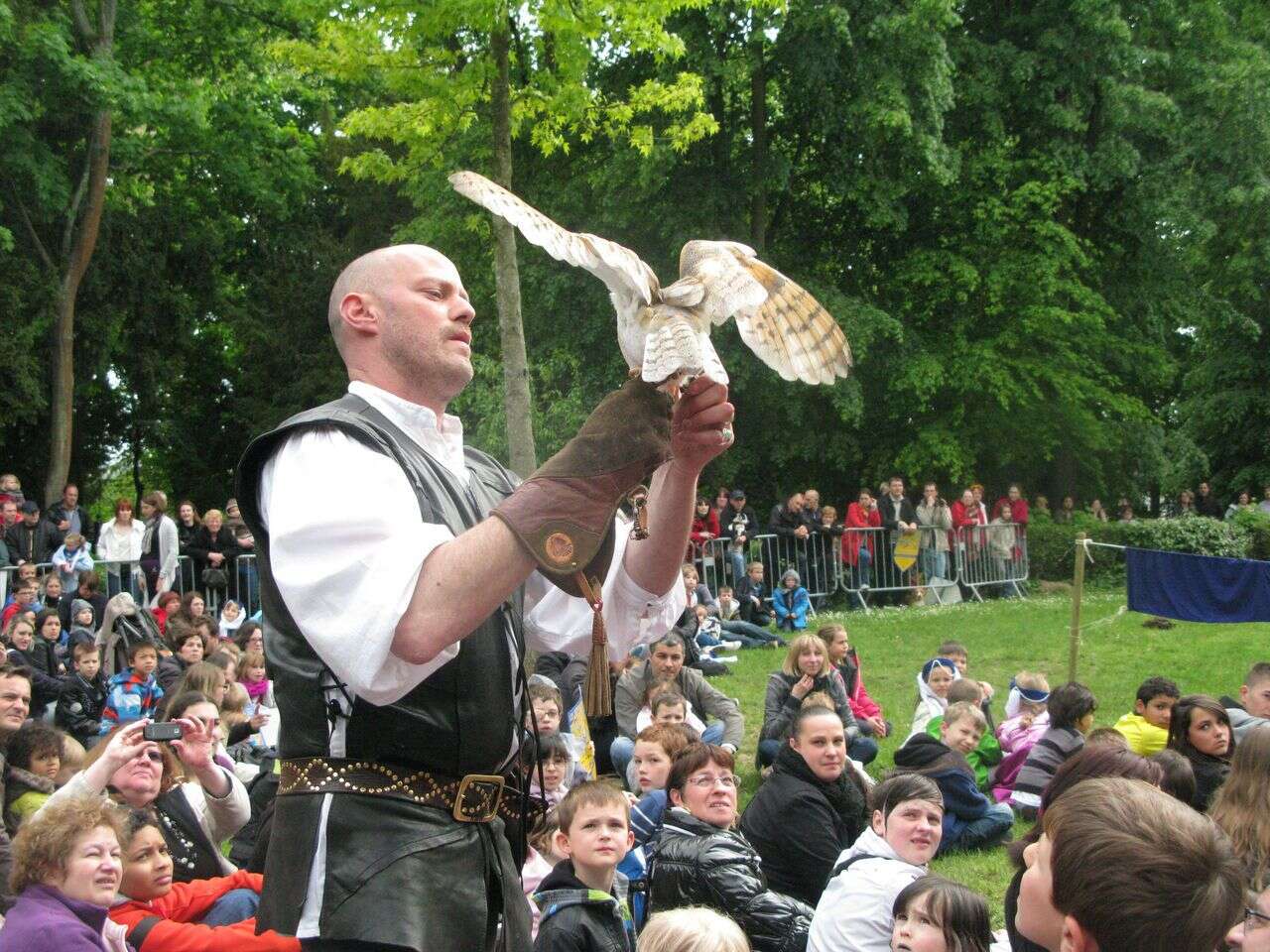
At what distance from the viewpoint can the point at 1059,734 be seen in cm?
708

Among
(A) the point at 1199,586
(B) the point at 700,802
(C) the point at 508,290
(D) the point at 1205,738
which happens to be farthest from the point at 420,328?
(A) the point at 1199,586

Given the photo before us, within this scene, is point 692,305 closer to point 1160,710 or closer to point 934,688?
point 1160,710

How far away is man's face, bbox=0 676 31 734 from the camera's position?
6.45 metres

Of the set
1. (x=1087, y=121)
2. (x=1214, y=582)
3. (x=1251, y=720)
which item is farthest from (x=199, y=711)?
(x=1087, y=121)

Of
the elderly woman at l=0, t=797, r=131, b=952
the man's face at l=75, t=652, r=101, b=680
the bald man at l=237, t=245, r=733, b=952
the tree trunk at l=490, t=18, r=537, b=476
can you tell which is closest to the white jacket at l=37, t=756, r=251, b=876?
the elderly woman at l=0, t=797, r=131, b=952

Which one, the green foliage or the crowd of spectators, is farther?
the green foliage

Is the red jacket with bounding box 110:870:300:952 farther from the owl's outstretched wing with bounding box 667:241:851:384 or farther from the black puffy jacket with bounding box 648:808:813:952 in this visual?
Answer: the owl's outstretched wing with bounding box 667:241:851:384

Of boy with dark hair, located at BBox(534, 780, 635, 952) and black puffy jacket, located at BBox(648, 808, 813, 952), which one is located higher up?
boy with dark hair, located at BBox(534, 780, 635, 952)

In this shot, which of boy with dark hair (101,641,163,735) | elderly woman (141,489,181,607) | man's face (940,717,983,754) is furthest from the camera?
elderly woman (141,489,181,607)

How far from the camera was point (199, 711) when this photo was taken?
17.6 ft

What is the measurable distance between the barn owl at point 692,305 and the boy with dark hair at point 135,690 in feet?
21.8

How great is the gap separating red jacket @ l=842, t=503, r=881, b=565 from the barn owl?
45.1 ft

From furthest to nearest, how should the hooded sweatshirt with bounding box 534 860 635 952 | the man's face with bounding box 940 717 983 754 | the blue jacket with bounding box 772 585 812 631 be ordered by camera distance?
the blue jacket with bounding box 772 585 812 631 → the man's face with bounding box 940 717 983 754 → the hooded sweatshirt with bounding box 534 860 635 952

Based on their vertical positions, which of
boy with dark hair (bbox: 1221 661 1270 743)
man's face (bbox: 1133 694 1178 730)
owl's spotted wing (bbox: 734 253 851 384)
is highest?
owl's spotted wing (bbox: 734 253 851 384)
